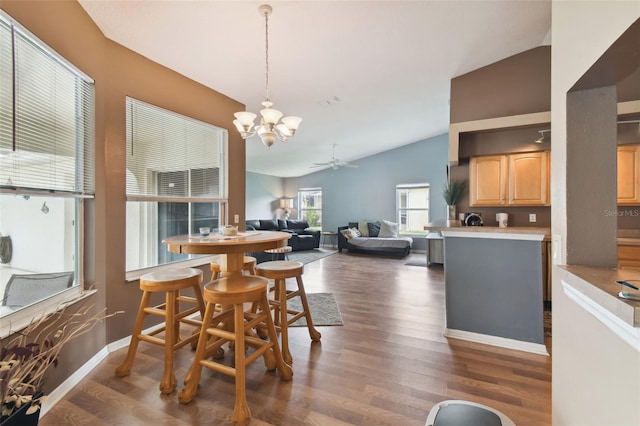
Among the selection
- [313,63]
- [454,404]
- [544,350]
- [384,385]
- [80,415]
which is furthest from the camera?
[313,63]

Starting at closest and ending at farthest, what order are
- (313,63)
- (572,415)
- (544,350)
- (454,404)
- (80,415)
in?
1. (572,415)
2. (454,404)
3. (80,415)
4. (544,350)
5. (313,63)

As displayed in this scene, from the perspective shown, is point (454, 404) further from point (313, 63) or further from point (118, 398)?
point (313, 63)

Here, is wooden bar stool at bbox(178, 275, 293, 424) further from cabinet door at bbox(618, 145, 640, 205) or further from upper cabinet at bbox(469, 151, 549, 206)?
cabinet door at bbox(618, 145, 640, 205)

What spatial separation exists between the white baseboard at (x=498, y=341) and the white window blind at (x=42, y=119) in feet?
11.3

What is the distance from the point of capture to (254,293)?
5.94ft

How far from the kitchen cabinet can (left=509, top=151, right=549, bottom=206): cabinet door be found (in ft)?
2.72

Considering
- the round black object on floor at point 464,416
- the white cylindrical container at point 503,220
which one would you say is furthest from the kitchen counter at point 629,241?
the round black object on floor at point 464,416

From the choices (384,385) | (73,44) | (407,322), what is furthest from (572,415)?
(73,44)

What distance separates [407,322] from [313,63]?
3.01 meters

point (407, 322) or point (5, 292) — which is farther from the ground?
point (5, 292)

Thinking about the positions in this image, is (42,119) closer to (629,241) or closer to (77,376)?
(77,376)

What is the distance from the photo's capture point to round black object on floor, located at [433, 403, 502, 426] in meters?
1.33

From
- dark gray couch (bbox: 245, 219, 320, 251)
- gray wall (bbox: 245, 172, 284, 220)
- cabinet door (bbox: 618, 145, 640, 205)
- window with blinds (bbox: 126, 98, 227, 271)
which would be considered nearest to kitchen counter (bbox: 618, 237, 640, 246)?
cabinet door (bbox: 618, 145, 640, 205)

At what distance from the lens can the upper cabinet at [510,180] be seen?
10.8ft
